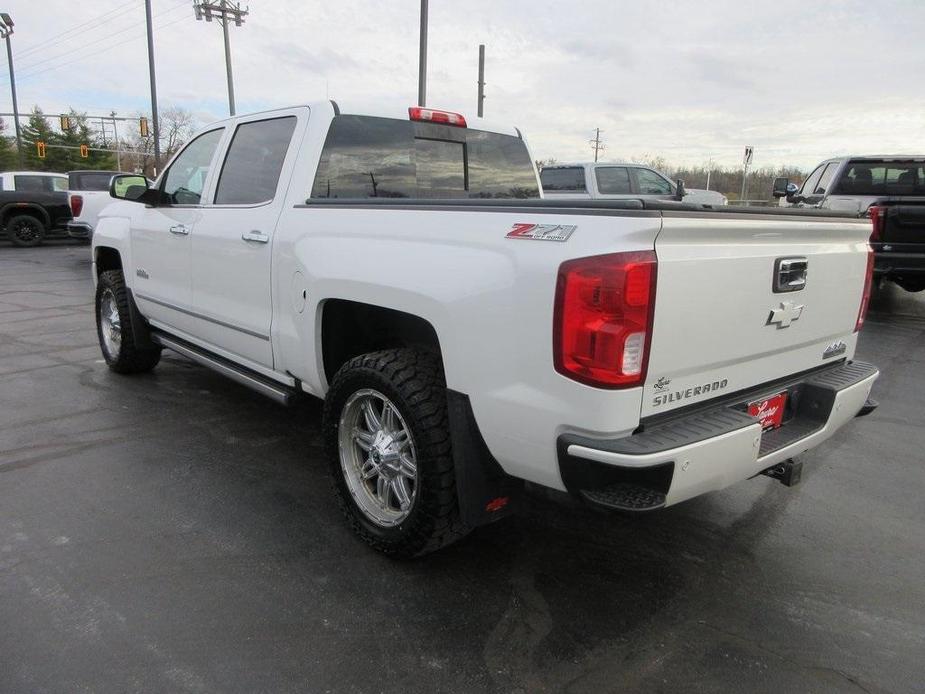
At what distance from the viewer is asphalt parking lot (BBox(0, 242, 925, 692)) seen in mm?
2326

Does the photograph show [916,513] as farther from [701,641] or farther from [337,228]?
[337,228]

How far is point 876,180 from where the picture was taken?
10.1m

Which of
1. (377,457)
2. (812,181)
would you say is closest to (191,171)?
(377,457)

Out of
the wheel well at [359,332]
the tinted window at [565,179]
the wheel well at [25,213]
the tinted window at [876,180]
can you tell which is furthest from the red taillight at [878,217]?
the wheel well at [25,213]

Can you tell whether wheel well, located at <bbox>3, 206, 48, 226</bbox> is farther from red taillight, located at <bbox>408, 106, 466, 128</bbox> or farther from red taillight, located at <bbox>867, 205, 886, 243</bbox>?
red taillight, located at <bbox>867, 205, 886, 243</bbox>

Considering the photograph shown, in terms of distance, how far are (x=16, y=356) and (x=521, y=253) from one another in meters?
6.32

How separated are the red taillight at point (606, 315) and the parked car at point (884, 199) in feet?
21.3

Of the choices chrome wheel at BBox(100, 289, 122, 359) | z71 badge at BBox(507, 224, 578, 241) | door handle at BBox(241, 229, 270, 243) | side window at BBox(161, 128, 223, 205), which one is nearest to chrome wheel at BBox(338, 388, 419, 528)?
z71 badge at BBox(507, 224, 578, 241)

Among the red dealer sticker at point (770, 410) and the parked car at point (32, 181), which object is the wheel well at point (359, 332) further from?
the parked car at point (32, 181)

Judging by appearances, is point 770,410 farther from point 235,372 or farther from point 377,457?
point 235,372

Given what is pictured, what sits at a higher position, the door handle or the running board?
the door handle

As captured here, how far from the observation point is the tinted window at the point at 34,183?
16.9 meters

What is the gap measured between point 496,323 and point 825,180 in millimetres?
10552

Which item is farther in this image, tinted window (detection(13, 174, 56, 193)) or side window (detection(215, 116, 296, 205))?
tinted window (detection(13, 174, 56, 193))
